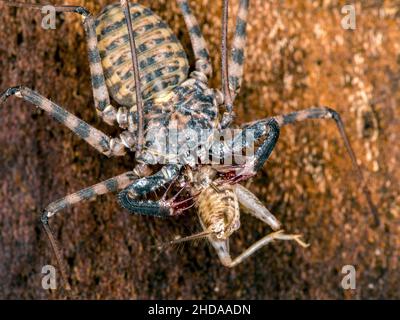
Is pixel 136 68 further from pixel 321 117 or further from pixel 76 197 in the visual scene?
pixel 321 117

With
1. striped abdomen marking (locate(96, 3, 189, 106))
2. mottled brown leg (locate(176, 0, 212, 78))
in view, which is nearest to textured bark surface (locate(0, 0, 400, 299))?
mottled brown leg (locate(176, 0, 212, 78))

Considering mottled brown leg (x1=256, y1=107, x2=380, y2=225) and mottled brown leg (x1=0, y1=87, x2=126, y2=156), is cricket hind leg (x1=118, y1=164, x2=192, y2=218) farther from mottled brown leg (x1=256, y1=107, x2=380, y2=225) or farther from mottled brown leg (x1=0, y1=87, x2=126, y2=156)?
mottled brown leg (x1=256, y1=107, x2=380, y2=225)

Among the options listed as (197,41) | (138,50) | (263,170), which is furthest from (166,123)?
(263,170)

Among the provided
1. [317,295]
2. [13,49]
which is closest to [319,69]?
[317,295]

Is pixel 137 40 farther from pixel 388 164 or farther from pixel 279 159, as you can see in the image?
pixel 388 164

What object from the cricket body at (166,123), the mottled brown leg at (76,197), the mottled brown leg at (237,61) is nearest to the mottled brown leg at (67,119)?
the cricket body at (166,123)
